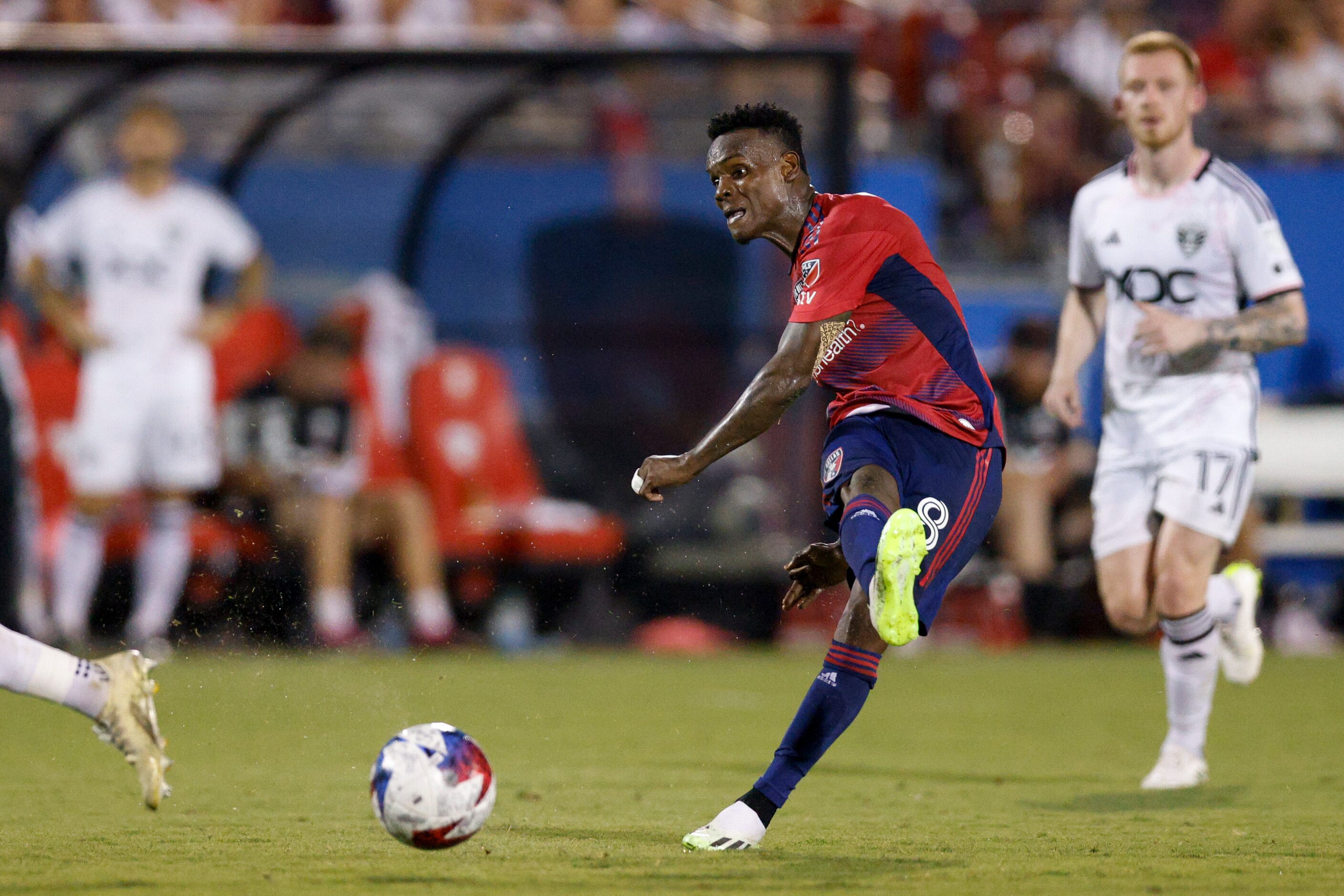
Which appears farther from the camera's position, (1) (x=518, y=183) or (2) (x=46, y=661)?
(1) (x=518, y=183)

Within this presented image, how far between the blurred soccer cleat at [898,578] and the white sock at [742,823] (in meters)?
0.59

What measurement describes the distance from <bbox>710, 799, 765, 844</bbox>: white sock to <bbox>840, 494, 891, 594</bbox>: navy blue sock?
0.65 metres

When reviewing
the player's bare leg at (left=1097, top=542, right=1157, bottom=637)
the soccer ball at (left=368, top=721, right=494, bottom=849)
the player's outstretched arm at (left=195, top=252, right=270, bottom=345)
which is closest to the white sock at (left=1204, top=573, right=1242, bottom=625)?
the player's bare leg at (left=1097, top=542, right=1157, bottom=637)

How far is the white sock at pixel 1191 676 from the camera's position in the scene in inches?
257

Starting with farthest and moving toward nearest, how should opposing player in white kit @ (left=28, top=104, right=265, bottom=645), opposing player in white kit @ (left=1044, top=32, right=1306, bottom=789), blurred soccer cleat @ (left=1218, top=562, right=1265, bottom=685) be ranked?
1. opposing player in white kit @ (left=28, top=104, right=265, bottom=645)
2. blurred soccer cleat @ (left=1218, top=562, right=1265, bottom=685)
3. opposing player in white kit @ (left=1044, top=32, right=1306, bottom=789)

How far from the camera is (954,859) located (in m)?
4.70

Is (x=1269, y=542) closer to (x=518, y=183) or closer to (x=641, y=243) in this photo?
(x=641, y=243)

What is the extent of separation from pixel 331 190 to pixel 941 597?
8333mm

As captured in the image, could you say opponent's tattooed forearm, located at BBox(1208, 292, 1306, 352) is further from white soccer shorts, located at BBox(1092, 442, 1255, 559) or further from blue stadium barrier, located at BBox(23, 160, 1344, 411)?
blue stadium barrier, located at BBox(23, 160, 1344, 411)

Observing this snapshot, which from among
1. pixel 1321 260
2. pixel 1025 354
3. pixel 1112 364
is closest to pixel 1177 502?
pixel 1112 364

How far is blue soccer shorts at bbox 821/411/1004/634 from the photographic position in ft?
16.3

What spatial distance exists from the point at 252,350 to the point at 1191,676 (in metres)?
7.44

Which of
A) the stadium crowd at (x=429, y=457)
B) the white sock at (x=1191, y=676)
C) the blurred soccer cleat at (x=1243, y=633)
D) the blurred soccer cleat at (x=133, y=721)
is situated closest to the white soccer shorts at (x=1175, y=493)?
the white sock at (x=1191, y=676)

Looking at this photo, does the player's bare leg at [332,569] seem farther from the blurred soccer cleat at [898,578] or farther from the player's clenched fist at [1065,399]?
the blurred soccer cleat at [898,578]
